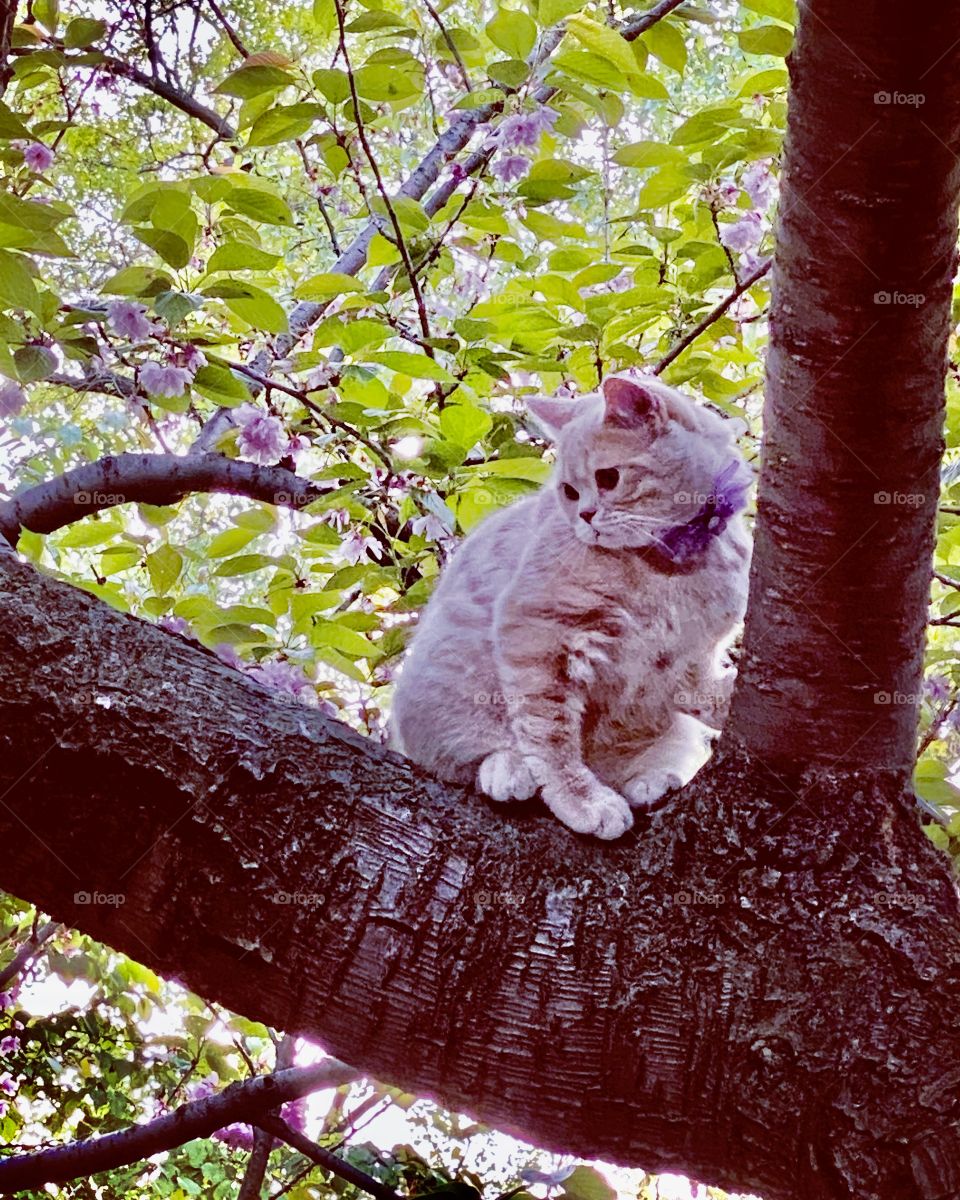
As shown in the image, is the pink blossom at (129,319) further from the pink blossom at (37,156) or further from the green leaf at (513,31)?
the green leaf at (513,31)

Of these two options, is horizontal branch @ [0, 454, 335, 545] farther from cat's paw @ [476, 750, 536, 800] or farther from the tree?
the tree

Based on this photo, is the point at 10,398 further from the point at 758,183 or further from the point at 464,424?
the point at 758,183

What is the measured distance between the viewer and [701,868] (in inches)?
54.5

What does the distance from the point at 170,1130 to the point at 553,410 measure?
5.25 feet

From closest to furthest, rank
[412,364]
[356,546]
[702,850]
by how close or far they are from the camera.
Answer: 1. [702,850]
2. [412,364]
3. [356,546]

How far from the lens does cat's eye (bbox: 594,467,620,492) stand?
81.4 inches

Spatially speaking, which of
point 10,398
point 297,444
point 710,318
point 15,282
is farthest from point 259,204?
point 710,318

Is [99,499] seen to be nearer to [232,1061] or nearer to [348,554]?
[348,554]

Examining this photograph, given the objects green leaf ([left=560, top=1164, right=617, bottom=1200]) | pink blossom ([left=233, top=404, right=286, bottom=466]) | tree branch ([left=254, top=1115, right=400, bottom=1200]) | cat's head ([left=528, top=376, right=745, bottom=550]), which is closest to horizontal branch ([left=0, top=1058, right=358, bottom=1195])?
tree branch ([left=254, top=1115, right=400, bottom=1200])

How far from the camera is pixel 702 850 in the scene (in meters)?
A: 1.40

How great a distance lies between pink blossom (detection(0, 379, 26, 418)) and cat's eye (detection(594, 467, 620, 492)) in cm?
130

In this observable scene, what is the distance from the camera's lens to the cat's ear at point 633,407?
2.05 metres

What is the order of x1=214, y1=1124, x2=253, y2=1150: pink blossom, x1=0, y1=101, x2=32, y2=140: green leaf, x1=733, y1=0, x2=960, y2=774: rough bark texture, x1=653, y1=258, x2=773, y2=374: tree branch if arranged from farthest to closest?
x1=214, y1=1124, x2=253, y2=1150: pink blossom < x1=653, y1=258, x2=773, y2=374: tree branch < x1=0, y1=101, x2=32, y2=140: green leaf < x1=733, y1=0, x2=960, y2=774: rough bark texture

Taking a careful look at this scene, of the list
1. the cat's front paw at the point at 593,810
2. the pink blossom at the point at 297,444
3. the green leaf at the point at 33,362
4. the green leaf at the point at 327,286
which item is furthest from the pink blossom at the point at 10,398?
the cat's front paw at the point at 593,810
